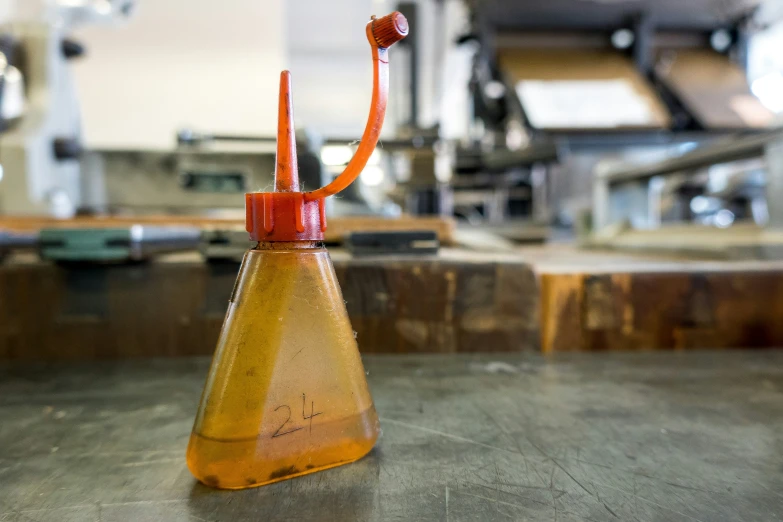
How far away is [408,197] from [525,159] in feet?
3.15

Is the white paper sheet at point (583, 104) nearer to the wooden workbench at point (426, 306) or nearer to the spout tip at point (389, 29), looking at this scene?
the wooden workbench at point (426, 306)

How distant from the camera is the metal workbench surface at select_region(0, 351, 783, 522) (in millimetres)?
442

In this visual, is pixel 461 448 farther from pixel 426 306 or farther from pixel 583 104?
pixel 583 104

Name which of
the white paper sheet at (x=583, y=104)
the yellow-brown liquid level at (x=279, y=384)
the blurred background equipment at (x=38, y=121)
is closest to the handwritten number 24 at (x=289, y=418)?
the yellow-brown liquid level at (x=279, y=384)

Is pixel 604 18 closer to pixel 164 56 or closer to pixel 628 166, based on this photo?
pixel 628 166

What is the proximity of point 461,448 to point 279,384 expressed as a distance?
0.24 metres

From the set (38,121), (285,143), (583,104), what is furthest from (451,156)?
(285,143)

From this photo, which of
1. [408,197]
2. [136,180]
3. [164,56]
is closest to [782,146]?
[136,180]

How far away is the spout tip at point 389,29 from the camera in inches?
17.2

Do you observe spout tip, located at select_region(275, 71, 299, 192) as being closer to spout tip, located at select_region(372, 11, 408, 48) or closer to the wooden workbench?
spout tip, located at select_region(372, 11, 408, 48)

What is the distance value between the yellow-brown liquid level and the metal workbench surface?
1.1 inches

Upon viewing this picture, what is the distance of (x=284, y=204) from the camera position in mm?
482

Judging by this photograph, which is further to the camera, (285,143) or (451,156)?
(451,156)

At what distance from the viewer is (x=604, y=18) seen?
3283 millimetres
